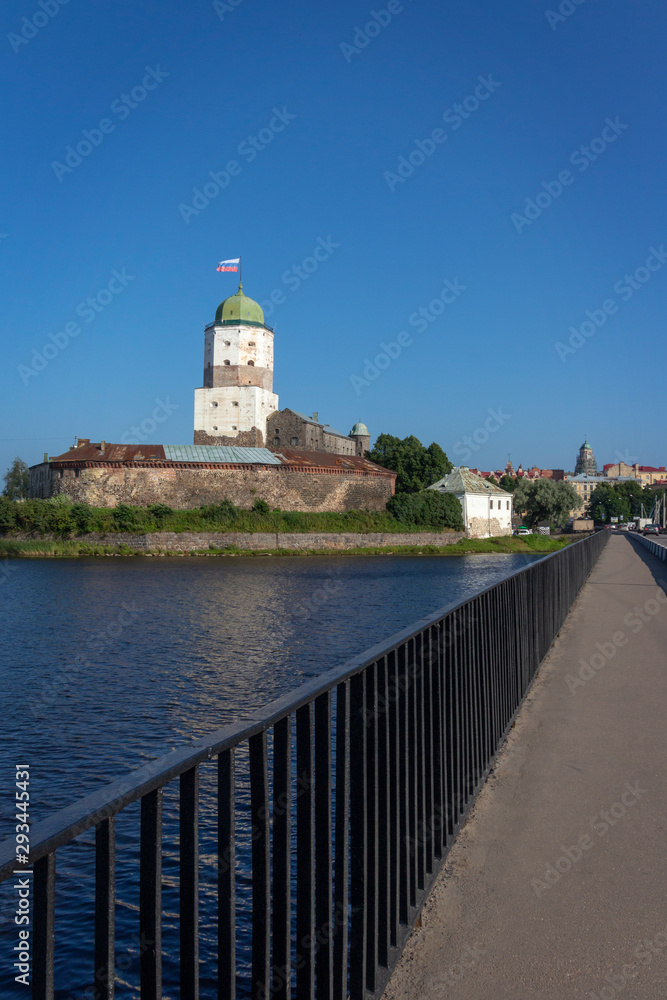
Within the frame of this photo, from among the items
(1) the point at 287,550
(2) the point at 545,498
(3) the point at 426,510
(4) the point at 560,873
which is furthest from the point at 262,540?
(4) the point at 560,873

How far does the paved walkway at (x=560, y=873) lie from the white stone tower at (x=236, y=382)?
63.7 m

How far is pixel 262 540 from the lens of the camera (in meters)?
56.6

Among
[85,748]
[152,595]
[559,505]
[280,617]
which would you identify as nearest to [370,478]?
[559,505]

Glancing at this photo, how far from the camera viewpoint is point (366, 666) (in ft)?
8.30

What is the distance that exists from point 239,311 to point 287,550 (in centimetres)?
2631

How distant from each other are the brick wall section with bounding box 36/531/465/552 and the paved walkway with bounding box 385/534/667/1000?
162 ft

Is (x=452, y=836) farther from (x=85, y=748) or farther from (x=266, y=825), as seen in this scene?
(x=85, y=748)

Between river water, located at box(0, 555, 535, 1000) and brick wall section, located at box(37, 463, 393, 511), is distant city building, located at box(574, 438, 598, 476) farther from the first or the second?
river water, located at box(0, 555, 535, 1000)

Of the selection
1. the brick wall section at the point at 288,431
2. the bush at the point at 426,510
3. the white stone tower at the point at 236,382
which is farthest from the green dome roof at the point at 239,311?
the bush at the point at 426,510

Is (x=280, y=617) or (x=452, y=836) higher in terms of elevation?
(x=452, y=836)

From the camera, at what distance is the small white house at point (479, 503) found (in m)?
68.4

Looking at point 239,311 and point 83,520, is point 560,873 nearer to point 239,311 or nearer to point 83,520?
point 83,520

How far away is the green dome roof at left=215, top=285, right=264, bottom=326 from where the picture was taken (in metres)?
70.8

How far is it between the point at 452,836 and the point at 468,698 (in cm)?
78
